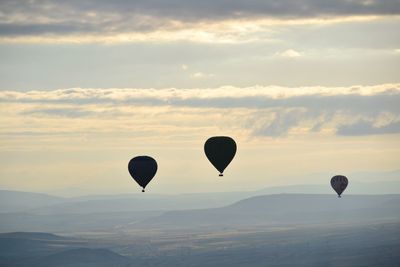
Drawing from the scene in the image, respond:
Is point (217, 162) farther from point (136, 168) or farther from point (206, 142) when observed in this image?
point (136, 168)

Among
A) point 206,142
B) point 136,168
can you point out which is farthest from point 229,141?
point 136,168

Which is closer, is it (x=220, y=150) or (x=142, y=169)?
(x=220, y=150)

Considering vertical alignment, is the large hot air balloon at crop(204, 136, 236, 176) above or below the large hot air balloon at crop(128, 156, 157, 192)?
below

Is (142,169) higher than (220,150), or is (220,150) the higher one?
(142,169)

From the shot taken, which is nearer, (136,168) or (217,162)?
(217,162)

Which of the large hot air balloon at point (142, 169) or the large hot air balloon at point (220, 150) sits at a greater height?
the large hot air balloon at point (142, 169)
